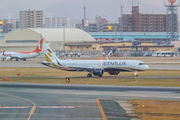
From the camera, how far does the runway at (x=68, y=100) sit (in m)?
24.6

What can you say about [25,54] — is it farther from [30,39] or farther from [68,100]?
[68,100]

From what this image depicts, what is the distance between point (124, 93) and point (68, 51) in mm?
132490

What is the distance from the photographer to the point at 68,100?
3209 cm

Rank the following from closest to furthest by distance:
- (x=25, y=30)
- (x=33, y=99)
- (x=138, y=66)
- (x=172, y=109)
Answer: (x=172, y=109)
(x=33, y=99)
(x=138, y=66)
(x=25, y=30)

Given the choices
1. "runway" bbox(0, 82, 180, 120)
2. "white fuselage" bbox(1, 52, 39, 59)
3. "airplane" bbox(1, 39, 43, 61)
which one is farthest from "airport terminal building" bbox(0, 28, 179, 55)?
"runway" bbox(0, 82, 180, 120)

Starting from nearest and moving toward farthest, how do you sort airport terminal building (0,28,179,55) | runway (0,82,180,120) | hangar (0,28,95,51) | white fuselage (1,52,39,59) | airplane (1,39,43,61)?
runway (0,82,180,120), airplane (1,39,43,61), white fuselage (1,52,39,59), hangar (0,28,95,51), airport terminal building (0,28,179,55)

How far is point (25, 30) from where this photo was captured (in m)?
167

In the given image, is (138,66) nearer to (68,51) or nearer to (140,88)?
(140,88)

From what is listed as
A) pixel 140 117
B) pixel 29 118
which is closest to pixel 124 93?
pixel 140 117

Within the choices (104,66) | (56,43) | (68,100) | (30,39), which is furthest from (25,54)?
(68,100)

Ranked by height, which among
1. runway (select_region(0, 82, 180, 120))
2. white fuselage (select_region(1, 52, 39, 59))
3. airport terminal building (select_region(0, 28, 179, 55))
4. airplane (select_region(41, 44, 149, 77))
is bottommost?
runway (select_region(0, 82, 180, 120))

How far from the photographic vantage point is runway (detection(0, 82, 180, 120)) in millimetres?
24641

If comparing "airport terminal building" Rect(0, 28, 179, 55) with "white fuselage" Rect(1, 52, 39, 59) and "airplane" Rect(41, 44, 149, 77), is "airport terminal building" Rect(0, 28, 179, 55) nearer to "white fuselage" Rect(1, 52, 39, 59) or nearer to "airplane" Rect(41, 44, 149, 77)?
"white fuselage" Rect(1, 52, 39, 59)

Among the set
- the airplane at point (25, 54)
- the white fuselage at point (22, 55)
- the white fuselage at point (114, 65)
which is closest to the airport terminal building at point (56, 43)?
the white fuselage at point (22, 55)
